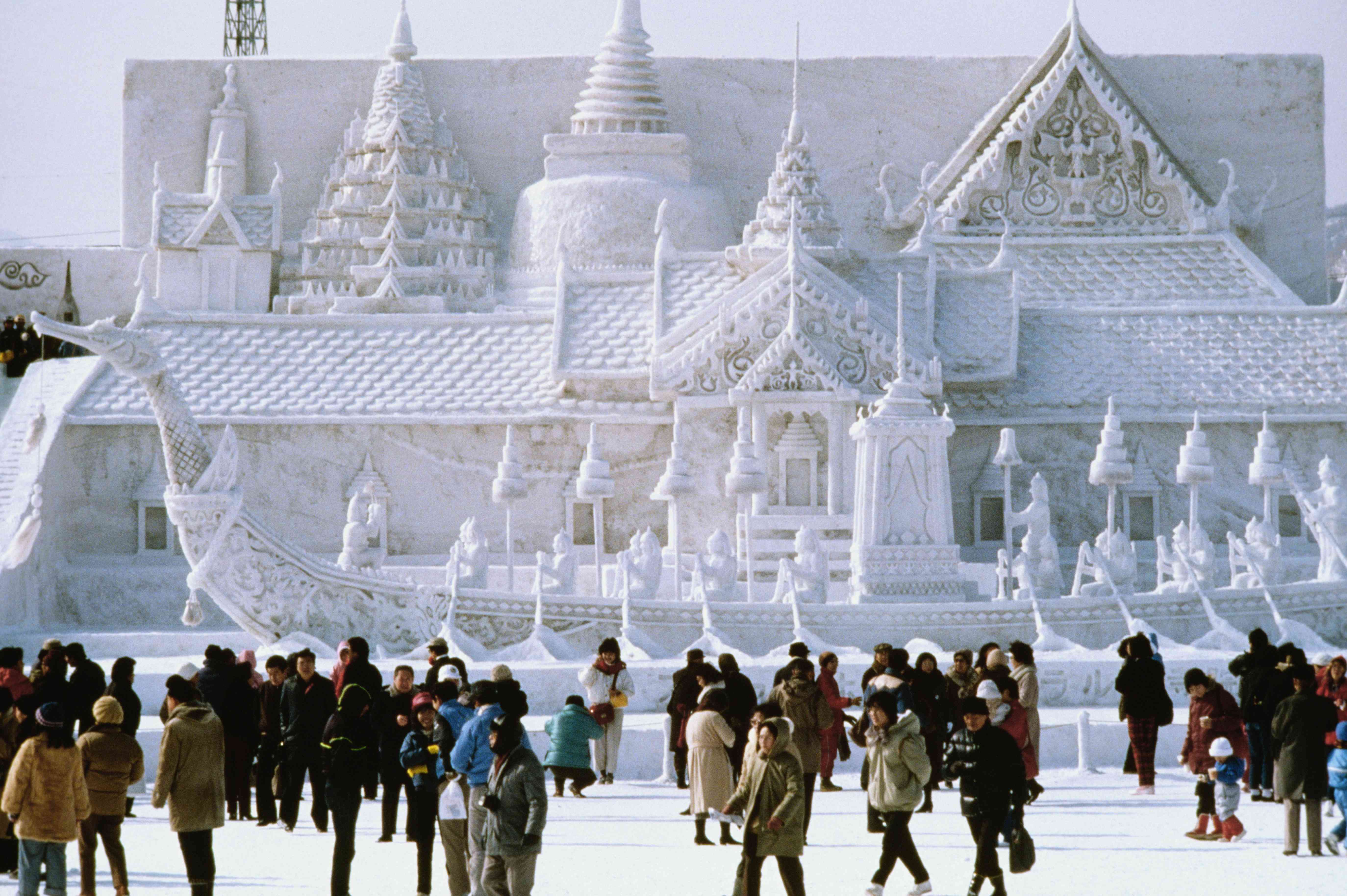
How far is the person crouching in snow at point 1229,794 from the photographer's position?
1597 cm

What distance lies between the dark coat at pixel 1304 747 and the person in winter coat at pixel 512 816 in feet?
17.3

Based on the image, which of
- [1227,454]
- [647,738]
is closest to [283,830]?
→ [647,738]

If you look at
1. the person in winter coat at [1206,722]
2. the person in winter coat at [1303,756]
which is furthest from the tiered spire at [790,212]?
the person in winter coat at [1303,756]

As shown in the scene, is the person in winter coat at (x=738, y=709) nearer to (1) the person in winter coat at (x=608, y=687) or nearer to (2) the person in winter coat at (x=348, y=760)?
(1) the person in winter coat at (x=608, y=687)

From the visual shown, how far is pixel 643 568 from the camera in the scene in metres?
A: 26.6

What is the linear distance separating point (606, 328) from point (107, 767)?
20497mm

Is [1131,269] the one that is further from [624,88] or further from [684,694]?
[684,694]

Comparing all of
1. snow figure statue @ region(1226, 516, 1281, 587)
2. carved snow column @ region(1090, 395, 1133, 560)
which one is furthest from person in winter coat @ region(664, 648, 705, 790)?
snow figure statue @ region(1226, 516, 1281, 587)

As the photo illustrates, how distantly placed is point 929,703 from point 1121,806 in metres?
2.00

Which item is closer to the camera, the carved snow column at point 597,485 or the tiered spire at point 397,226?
the carved snow column at point 597,485

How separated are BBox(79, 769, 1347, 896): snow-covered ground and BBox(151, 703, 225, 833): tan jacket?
0.94 metres

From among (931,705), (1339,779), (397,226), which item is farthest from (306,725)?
(397,226)

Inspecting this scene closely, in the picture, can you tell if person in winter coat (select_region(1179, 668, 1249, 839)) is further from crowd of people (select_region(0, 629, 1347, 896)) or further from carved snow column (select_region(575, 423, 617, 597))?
carved snow column (select_region(575, 423, 617, 597))

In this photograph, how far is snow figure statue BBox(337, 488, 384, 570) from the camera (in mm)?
27734
